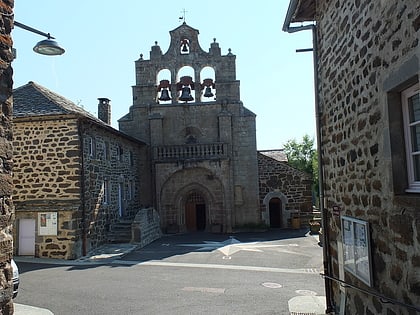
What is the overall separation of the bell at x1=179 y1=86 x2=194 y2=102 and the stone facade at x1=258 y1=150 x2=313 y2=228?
19.2 feet

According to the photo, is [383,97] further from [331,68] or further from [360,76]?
[331,68]

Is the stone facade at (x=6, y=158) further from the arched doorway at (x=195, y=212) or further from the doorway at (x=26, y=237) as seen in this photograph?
the arched doorway at (x=195, y=212)

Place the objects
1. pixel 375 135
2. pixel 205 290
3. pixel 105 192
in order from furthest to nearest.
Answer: pixel 105 192, pixel 205 290, pixel 375 135

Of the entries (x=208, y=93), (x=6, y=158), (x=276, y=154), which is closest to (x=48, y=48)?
(x=6, y=158)

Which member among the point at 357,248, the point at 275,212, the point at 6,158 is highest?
the point at 6,158

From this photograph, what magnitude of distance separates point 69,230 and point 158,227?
706cm

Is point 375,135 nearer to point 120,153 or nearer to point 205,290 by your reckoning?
point 205,290

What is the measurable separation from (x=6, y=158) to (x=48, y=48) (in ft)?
9.07

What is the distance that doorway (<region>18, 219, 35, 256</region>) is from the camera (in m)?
14.8

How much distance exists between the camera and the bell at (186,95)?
23250 mm

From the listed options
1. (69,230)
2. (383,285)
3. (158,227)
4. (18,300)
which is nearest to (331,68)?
(383,285)

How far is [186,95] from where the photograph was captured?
2330cm

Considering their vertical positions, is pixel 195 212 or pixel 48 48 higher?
pixel 48 48

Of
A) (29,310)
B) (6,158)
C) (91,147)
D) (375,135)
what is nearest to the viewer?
(6,158)
